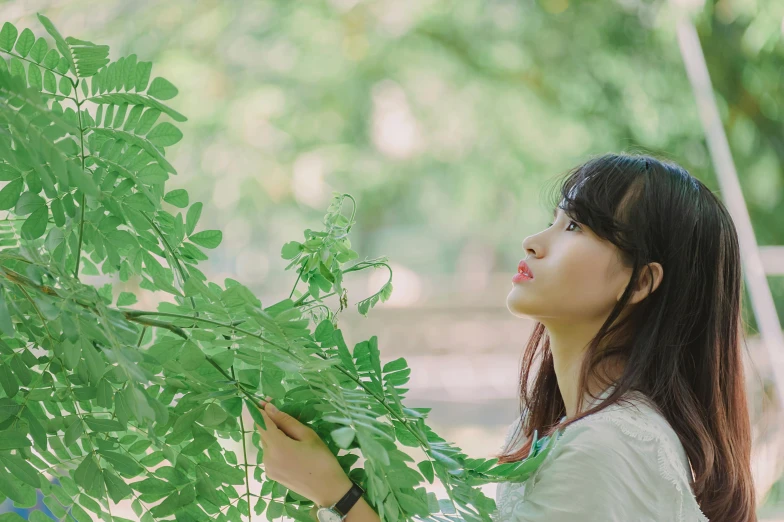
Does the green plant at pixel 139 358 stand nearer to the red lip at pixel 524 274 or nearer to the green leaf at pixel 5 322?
the green leaf at pixel 5 322

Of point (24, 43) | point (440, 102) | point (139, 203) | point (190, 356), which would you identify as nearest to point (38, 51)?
point (24, 43)

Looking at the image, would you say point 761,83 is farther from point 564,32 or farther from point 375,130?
point 375,130

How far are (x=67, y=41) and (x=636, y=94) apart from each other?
9.78 ft

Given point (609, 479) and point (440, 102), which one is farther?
point (440, 102)

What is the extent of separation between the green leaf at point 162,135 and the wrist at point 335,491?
0.85 ft

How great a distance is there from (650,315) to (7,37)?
0.60 meters

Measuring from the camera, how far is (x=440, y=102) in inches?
155

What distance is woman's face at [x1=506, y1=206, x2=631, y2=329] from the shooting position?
75 centimetres

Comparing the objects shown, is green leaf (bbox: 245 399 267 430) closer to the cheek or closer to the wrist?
the wrist

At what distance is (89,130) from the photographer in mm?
514

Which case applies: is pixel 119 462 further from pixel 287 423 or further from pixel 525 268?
pixel 525 268

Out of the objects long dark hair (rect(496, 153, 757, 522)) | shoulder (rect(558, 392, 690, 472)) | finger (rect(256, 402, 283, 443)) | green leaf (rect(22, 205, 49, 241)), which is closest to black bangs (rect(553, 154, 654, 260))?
long dark hair (rect(496, 153, 757, 522))

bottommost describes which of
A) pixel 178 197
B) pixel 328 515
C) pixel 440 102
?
pixel 328 515

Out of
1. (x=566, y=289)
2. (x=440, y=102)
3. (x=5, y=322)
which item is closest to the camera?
(x=5, y=322)
